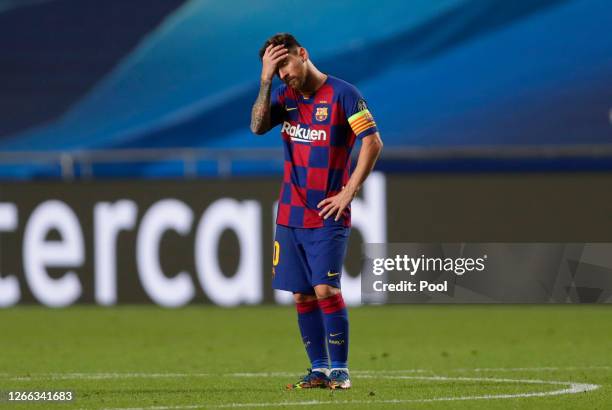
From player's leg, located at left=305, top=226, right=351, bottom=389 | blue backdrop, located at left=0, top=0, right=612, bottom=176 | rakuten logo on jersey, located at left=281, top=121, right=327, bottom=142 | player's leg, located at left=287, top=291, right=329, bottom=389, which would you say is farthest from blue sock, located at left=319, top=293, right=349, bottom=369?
blue backdrop, located at left=0, top=0, right=612, bottom=176

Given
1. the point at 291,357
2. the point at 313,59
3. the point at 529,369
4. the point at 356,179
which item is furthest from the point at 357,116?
the point at 313,59

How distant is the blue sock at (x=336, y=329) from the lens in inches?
297

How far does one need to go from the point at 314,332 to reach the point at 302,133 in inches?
41.9

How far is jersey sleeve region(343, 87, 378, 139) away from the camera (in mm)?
7422

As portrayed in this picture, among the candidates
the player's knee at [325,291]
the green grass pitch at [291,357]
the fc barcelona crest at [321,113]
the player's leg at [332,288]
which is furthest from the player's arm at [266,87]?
the green grass pitch at [291,357]

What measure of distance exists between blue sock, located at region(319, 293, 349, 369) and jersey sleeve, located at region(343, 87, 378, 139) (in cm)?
87

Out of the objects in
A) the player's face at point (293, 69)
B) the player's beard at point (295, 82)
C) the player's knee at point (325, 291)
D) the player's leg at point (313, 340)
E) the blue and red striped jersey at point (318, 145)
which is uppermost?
the player's face at point (293, 69)

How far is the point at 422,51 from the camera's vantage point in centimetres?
1750

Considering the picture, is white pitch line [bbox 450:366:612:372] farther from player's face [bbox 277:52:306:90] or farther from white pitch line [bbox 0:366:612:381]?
player's face [bbox 277:52:306:90]

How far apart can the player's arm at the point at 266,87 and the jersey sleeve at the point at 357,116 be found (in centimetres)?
40

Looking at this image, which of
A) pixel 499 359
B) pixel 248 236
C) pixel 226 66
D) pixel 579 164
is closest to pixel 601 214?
pixel 579 164

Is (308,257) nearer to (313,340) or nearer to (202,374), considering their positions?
(313,340)

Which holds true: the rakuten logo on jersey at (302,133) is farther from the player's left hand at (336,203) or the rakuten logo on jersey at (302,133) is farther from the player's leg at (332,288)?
the player's leg at (332,288)

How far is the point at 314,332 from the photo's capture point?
7719mm
